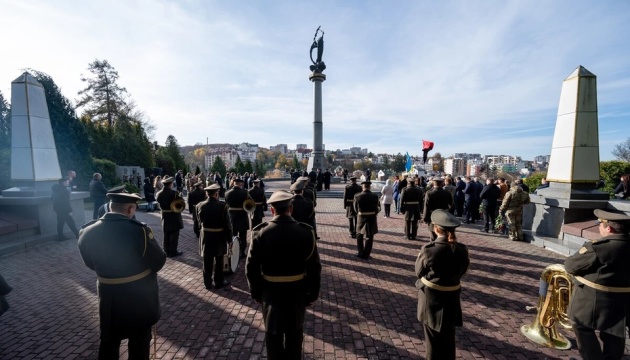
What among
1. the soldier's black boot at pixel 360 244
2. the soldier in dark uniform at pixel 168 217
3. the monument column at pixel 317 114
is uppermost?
the monument column at pixel 317 114

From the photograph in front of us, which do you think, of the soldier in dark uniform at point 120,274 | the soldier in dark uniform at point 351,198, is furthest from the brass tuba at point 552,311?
the soldier in dark uniform at point 351,198

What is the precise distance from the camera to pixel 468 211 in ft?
40.1

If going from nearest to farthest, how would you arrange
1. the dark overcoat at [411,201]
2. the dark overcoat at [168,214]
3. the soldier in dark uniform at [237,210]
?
the dark overcoat at [168,214]
the soldier in dark uniform at [237,210]
the dark overcoat at [411,201]

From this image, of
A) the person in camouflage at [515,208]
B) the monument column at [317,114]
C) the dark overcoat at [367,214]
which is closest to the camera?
the dark overcoat at [367,214]

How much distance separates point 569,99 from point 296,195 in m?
8.35

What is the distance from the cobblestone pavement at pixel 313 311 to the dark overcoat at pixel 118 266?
1.10 metres

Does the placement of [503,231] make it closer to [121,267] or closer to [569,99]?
[569,99]

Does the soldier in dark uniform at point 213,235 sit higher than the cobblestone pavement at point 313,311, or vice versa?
the soldier in dark uniform at point 213,235

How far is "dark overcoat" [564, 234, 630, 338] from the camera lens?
3.04 m

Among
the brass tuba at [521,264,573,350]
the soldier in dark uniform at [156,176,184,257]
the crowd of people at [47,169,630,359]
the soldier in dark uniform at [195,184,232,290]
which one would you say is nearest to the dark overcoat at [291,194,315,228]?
the soldier in dark uniform at [195,184,232,290]

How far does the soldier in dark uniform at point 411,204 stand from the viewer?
9.22 m

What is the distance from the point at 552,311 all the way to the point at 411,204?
5320 mm

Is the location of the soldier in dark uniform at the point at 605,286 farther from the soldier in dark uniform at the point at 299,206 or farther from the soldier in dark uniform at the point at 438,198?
the soldier in dark uniform at the point at 438,198

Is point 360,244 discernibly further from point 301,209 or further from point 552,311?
point 552,311
